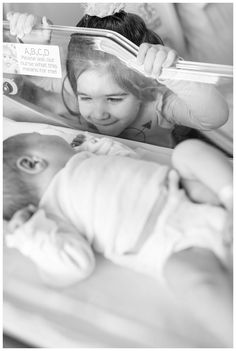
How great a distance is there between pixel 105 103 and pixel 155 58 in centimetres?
15

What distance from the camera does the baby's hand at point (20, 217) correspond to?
2.09ft

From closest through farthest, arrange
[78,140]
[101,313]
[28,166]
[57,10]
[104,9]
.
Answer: [101,313], [28,166], [78,140], [104,9], [57,10]

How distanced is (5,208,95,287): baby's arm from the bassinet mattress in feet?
0.06

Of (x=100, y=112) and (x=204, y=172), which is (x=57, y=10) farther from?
(x=204, y=172)

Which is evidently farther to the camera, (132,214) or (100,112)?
(100,112)

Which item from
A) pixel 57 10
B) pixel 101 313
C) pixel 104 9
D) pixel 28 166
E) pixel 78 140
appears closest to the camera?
pixel 101 313

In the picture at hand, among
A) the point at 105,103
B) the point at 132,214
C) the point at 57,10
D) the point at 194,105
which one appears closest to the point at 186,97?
the point at 194,105

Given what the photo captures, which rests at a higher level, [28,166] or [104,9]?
[104,9]

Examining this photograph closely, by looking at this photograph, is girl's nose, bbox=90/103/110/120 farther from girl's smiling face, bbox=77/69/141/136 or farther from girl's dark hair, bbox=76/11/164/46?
girl's dark hair, bbox=76/11/164/46

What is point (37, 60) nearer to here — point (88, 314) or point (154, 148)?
point (154, 148)

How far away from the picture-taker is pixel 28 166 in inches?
27.3

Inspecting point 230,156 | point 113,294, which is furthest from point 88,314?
point 230,156

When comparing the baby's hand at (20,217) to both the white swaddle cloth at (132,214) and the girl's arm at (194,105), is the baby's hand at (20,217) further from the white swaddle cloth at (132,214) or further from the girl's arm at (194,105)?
the girl's arm at (194,105)

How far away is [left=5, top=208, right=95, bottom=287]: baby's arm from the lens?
59 centimetres
